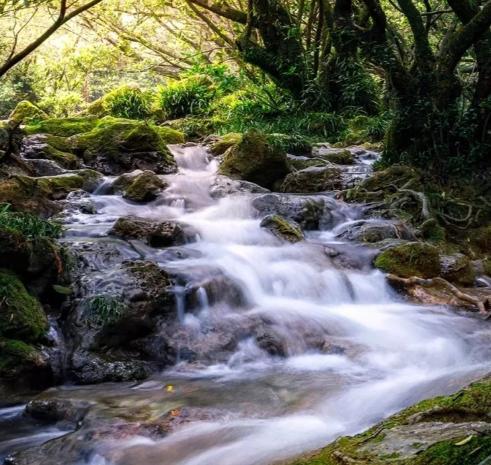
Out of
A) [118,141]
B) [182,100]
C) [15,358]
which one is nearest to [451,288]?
[15,358]

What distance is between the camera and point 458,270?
664 cm

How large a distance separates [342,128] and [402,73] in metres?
5.29

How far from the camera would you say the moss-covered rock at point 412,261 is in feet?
21.3

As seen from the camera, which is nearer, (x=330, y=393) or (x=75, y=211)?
(x=330, y=393)

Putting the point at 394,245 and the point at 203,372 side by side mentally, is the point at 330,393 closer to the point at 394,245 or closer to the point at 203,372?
the point at 203,372

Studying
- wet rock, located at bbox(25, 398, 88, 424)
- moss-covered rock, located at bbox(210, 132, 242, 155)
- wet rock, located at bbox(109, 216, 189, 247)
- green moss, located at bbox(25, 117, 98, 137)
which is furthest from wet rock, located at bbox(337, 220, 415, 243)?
green moss, located at bbox(25, 117, 98, 137)

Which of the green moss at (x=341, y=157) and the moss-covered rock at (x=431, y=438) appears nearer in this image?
the moss-covered rock at (x=431, y=438)

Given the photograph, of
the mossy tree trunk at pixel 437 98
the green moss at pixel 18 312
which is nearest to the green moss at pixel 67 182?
the green moss at pixel 18 312

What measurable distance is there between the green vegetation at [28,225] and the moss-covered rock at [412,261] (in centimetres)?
360

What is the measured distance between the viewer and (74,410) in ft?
12.1

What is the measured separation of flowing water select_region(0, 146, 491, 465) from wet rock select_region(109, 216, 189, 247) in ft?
0.71

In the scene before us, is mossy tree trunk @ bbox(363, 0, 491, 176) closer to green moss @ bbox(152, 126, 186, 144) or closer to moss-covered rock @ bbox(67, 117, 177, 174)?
moss-covered rock @ bbox(67, 117, 177, 174)

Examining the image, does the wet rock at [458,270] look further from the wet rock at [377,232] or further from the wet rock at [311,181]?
the wet rock at [311,181]

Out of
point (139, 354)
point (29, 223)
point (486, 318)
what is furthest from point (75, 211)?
point (486, 318)
